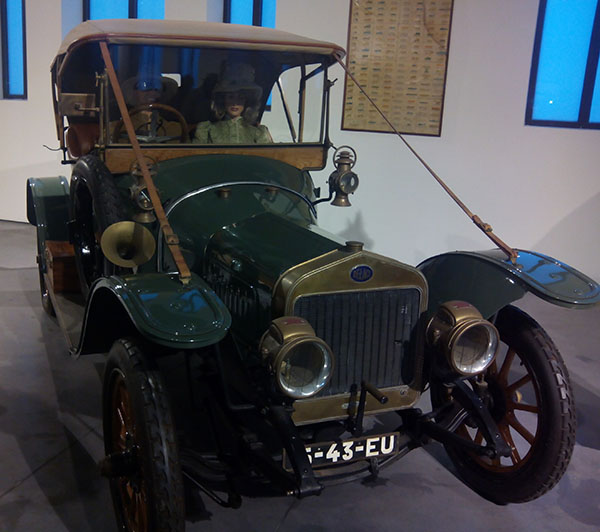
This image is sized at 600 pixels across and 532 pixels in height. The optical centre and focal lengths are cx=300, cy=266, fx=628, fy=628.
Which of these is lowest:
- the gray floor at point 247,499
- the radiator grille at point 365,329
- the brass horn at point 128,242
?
the gray floor at point 247,499

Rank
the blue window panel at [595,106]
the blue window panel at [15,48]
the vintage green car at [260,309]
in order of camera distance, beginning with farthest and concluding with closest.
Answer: the blue window panel at [15,48] < the blue window panel at [595,106] < the vintage green car at [260,309]

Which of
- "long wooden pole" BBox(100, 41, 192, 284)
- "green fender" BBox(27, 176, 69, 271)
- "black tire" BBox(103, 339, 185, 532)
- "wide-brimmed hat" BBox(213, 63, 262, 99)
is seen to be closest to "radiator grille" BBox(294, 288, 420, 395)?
"long wooden pole" BBox(100, 41, 192, 284)

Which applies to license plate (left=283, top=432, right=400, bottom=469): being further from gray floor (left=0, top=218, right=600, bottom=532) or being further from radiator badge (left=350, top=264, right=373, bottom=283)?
radiator badge (left=350, top=264, right=373, bottom=283)

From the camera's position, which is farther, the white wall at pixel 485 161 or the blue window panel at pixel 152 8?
the blue window panel at pixel 152 8

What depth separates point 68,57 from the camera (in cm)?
296

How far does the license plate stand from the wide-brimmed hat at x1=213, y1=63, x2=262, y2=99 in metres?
1.90

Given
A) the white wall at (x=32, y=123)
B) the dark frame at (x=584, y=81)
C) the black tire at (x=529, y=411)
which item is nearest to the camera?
the black tire at (x=529, y=411)

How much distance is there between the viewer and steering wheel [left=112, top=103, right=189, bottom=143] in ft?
9.90

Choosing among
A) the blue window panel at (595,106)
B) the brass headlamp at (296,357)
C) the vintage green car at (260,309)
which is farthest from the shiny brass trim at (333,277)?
the blue window panel at (595,106)

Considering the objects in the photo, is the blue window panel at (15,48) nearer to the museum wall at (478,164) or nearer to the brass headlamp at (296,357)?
the museum wall at (478,164)

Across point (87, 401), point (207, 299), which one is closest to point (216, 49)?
point (207, 299)

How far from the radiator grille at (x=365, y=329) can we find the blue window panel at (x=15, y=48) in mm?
6843

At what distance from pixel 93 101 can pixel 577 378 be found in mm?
3007

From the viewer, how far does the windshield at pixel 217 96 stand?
2949mm
